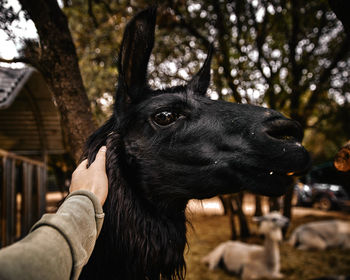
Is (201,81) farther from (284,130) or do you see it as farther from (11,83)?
(11,83)

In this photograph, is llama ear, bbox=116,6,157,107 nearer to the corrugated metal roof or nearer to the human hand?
the human hand

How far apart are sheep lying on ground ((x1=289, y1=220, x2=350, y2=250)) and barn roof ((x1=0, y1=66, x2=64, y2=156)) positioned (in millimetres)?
8152

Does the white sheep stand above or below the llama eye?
below

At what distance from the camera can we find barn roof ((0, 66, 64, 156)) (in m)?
5.33

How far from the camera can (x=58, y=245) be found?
2.60ft

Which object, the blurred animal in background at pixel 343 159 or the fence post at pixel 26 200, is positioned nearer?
the blurred animal in background at pixel 343 159

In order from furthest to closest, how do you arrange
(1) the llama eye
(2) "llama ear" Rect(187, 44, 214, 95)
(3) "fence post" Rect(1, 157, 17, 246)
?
(3) "fence post" Rect(1, 157, 17, 246) → (2) "llama ear" Rect(187, 44, 214, 95) → (1) the llama eye

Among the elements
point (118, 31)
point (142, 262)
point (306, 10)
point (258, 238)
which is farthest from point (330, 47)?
point (142, 262)

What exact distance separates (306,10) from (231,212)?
6.34 m

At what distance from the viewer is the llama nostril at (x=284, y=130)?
1202 millimetres

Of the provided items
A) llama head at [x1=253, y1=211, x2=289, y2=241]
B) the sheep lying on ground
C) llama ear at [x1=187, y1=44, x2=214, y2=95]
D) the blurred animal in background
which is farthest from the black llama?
the sheep lying on ground

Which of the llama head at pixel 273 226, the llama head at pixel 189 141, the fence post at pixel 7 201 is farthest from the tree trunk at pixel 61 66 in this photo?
the llama head at pixel 273 226

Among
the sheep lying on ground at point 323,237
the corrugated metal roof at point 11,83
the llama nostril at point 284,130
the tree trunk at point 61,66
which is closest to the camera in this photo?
the llama nostril at point 284,130

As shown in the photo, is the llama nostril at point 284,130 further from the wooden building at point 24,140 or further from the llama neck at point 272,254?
the llama neck at point 272,254
